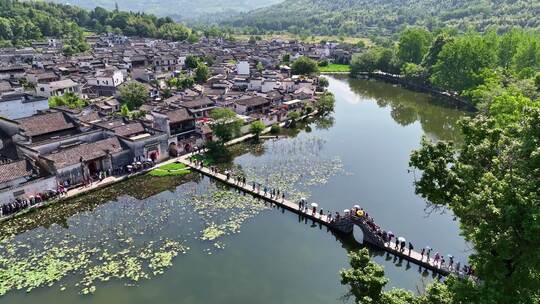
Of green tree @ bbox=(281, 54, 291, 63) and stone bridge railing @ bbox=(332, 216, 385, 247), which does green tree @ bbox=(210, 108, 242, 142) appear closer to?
stone bridge railing @ bbox=(332, 216, 385, 247)

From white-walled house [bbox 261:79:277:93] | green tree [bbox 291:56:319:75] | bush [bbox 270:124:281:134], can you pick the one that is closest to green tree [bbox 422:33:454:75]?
green tree [bbox 291:56:319:75]

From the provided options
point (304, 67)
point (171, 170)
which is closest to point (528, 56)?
point (304, 67)

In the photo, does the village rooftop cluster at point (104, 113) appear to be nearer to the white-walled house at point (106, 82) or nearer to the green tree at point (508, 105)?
the white-walled house at point (106, 82)

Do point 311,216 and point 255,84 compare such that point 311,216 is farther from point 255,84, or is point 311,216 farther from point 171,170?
point 255,84

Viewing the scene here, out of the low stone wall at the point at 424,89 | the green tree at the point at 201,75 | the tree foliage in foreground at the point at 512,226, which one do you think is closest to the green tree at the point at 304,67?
the low stone wall at the point at 424,89

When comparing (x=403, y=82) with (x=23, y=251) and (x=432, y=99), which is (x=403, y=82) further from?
(x=23, y=251)

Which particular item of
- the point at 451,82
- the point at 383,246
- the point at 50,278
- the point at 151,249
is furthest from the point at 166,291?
the point at 451,82
